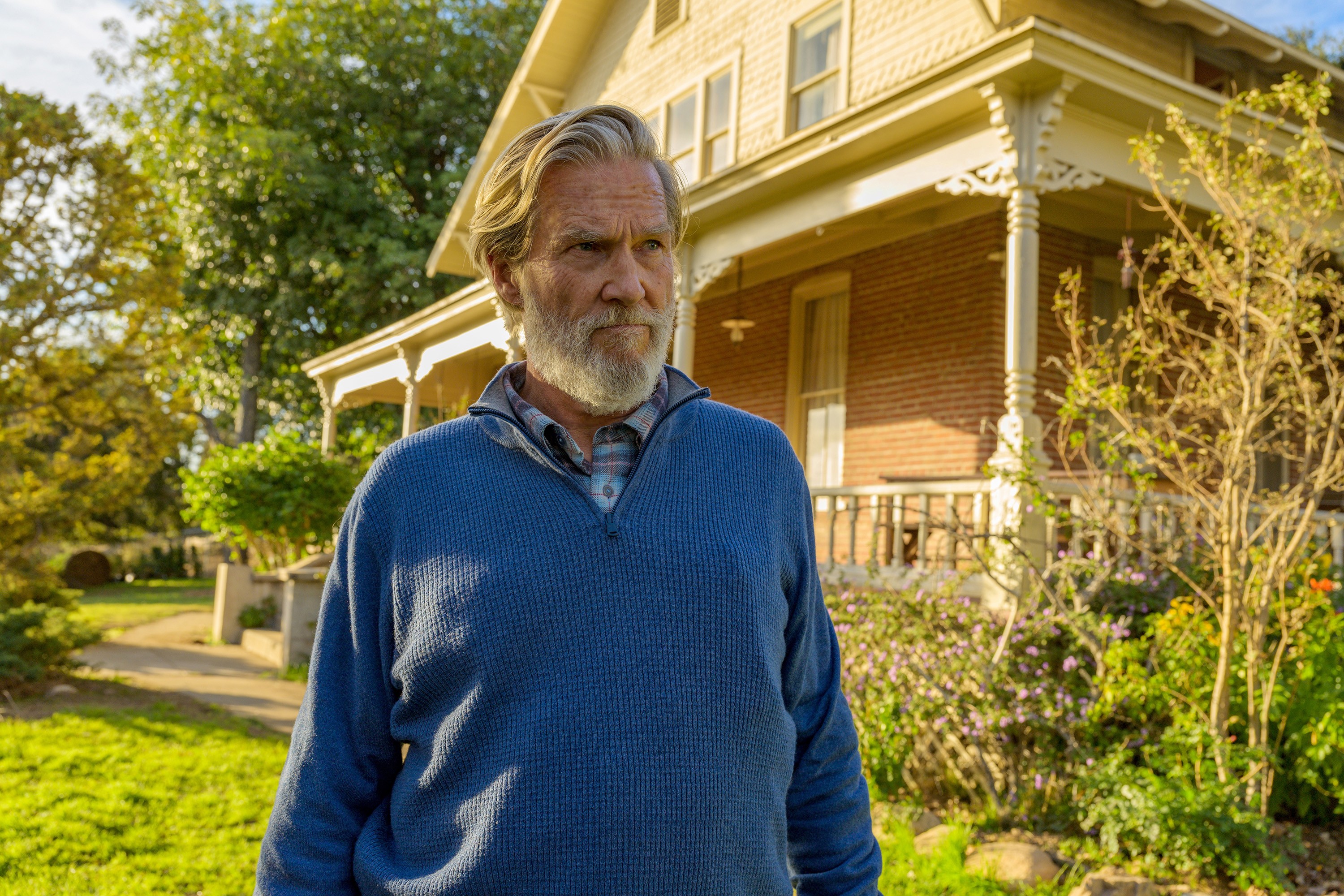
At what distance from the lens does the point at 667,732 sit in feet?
5.22

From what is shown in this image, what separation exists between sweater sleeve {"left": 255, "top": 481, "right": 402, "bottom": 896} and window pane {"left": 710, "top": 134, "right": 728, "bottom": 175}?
10.8 metres

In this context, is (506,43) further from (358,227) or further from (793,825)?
(793,825)

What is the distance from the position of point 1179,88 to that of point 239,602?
11316 millimetres

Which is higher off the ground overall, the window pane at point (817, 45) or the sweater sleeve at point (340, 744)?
the window pane at point (817, 45)

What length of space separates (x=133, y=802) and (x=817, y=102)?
8.64 m

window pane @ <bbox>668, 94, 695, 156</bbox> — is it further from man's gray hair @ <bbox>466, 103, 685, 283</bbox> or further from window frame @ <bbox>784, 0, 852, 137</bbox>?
man's gray hair @ <bbox>466, 103, 685, 283</bbox>

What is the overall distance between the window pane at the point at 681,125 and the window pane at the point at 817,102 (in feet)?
6.16

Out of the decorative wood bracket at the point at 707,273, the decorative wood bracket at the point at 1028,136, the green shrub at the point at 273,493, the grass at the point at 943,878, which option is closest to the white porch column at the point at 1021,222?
the decorative wood bracket at the point at 1028,136

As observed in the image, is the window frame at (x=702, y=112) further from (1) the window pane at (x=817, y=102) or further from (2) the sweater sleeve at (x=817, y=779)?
(2) the sweater sleeve at (x=817, y=779)

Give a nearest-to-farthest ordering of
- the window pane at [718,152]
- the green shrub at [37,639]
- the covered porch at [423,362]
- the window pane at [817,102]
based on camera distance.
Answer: the green shrub at [37,639]
the window pane at [817,102]
the window pane at [718,152]
the covered porch at [423,362]

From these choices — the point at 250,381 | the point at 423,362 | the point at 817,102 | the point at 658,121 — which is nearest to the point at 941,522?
the point at 817,102

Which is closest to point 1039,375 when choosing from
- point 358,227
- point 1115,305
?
point 1115,305

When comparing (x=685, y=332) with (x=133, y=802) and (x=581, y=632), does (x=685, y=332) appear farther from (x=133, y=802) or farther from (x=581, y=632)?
(x=581, y=632)

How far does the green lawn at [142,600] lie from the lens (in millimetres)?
15977
